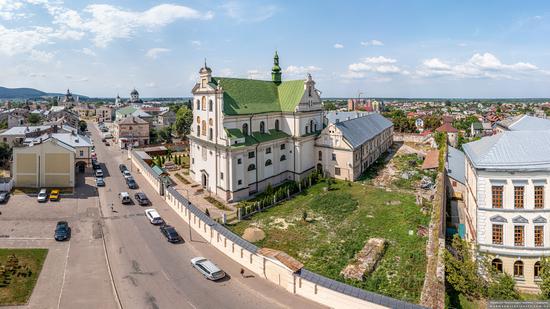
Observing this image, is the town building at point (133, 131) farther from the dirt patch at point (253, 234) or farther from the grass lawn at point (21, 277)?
the dirt patch at point (253, 234)

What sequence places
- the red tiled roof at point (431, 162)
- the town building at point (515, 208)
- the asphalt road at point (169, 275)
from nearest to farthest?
1. the asphalt road at point (169, 275)
2. the town building at point (515, 208)
3. the red tiled roof at point (431, 162)

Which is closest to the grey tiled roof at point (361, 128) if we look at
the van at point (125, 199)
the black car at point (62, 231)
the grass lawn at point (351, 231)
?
the grass lawn at point (351, 231)

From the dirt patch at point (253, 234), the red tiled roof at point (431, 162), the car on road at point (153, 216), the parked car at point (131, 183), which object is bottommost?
the dirt patch at point (253, 234)

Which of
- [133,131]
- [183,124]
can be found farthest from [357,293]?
[133,131]

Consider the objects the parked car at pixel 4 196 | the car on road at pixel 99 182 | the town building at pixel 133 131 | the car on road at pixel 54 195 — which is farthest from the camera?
the town building at pixel 133 131

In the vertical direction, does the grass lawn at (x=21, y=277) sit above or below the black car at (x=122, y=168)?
below

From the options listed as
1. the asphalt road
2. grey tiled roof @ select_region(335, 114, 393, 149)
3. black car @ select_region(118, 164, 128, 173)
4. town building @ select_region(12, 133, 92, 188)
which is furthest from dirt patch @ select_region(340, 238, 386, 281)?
black car @ select_region(118, 164, 128, 173)

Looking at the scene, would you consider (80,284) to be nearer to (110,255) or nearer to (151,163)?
(110,255)

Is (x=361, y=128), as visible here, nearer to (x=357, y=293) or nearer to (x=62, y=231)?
(x=357, y=293)
